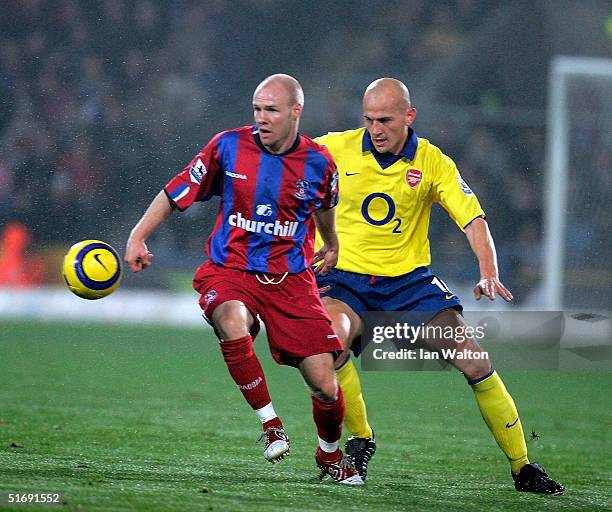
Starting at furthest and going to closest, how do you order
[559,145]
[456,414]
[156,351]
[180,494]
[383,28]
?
[383,28] → [559,145] → [156,351] → [456,414] → [180,494]

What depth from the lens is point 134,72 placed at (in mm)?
14766

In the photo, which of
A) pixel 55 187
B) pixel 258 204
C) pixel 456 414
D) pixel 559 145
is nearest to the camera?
pixel 258 204

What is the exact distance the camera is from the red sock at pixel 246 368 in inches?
191

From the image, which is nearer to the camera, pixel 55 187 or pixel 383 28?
pixel 55 187

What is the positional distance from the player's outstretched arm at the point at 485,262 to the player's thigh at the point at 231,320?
3.48 ft

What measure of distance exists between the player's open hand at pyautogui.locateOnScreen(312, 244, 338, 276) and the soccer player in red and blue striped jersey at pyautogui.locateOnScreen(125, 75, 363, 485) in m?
0.29

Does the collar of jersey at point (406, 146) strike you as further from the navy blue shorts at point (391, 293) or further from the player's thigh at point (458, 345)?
the player's thigh at point (458, 345)

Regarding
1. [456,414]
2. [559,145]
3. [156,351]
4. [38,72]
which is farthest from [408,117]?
[38,72]

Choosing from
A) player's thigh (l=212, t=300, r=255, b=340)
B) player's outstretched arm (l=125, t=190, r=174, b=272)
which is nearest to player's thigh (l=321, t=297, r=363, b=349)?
player's thigh (l=212, t=300, r=255, b=340)

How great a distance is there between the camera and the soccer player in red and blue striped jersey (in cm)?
491

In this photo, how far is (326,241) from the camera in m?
5.38

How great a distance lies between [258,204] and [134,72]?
33.5 feet

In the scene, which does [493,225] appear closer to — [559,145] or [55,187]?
[559,145]

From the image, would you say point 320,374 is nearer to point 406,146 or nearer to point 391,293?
point 391,293
